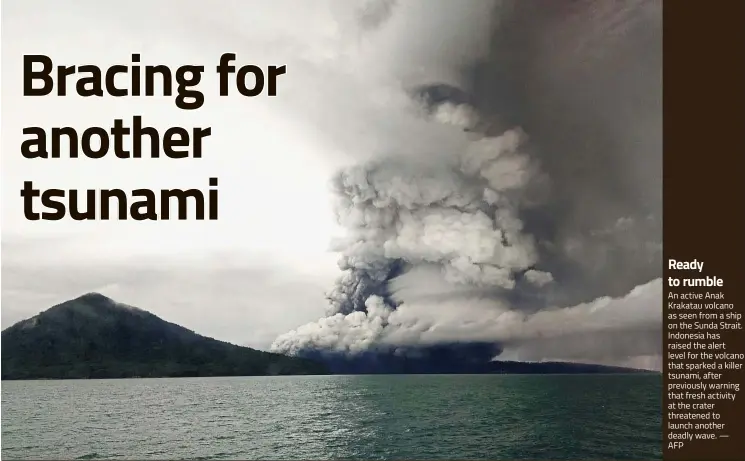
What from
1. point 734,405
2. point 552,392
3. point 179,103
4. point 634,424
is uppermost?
point 179,103

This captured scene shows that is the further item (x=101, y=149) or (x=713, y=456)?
(x=101, y=149)

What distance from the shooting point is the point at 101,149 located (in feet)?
91.4

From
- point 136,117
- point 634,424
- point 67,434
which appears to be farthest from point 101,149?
point 634,424

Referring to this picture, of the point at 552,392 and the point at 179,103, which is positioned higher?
the point at 179,103

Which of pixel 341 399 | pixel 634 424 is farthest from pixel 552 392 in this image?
pixel 634 424

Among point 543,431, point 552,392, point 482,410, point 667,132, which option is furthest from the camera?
point 552,392

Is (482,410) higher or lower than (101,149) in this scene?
lower

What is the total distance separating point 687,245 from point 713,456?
7849mm

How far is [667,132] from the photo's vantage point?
89.9ft

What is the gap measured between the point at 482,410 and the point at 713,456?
54580 millimetres

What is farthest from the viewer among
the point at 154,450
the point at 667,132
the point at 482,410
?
the point at 482,410

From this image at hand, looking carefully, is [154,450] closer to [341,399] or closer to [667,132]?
[667,132]

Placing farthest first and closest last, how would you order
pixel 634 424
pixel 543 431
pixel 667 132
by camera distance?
pixel 634 424, pixel 543 431, pixel 667 132

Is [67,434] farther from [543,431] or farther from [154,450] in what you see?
[543,431]
